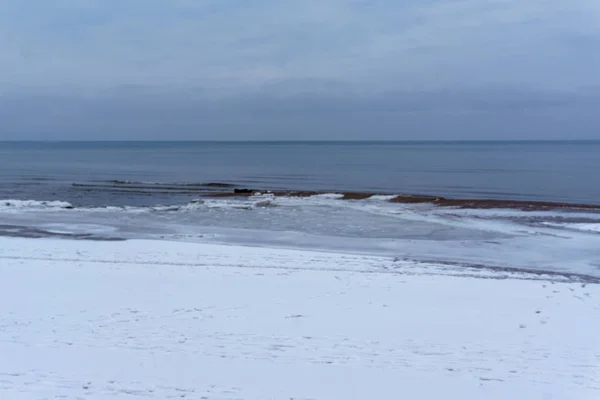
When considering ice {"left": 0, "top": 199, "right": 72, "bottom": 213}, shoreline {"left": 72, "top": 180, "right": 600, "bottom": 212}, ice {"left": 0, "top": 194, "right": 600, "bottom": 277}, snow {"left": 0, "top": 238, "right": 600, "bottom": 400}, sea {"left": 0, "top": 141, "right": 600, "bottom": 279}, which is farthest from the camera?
shoreline {"left": 72, "top": 180, "right": 600, "bottom": 212}

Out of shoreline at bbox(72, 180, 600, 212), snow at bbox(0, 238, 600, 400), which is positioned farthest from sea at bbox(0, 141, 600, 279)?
snow at bbox(0, 238, 600, 400)

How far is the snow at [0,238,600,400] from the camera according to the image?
5.90m

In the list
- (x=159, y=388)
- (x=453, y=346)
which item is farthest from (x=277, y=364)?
(x=453, y=346)

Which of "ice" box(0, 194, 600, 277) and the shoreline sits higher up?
the shoreline

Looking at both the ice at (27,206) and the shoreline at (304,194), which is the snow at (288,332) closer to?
the ice at (27,206)

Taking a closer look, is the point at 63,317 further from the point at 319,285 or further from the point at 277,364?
the point at 319,285

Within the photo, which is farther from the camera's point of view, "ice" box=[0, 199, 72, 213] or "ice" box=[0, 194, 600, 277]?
"ice" box=[0, 199, 72, 213]

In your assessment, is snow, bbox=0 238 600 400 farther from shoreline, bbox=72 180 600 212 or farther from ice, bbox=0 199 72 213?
shoreline, bbox=72 180 600 212

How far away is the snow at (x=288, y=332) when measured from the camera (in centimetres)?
590

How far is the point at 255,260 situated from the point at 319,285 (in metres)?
2.80

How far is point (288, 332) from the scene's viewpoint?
7547 millimetres

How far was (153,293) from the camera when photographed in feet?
30.9

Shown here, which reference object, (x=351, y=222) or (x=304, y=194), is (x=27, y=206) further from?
(x=351, y=222)

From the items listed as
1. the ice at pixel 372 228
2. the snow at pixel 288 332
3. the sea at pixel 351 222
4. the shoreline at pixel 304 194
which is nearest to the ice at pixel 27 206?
the sea at pixel 351 222
